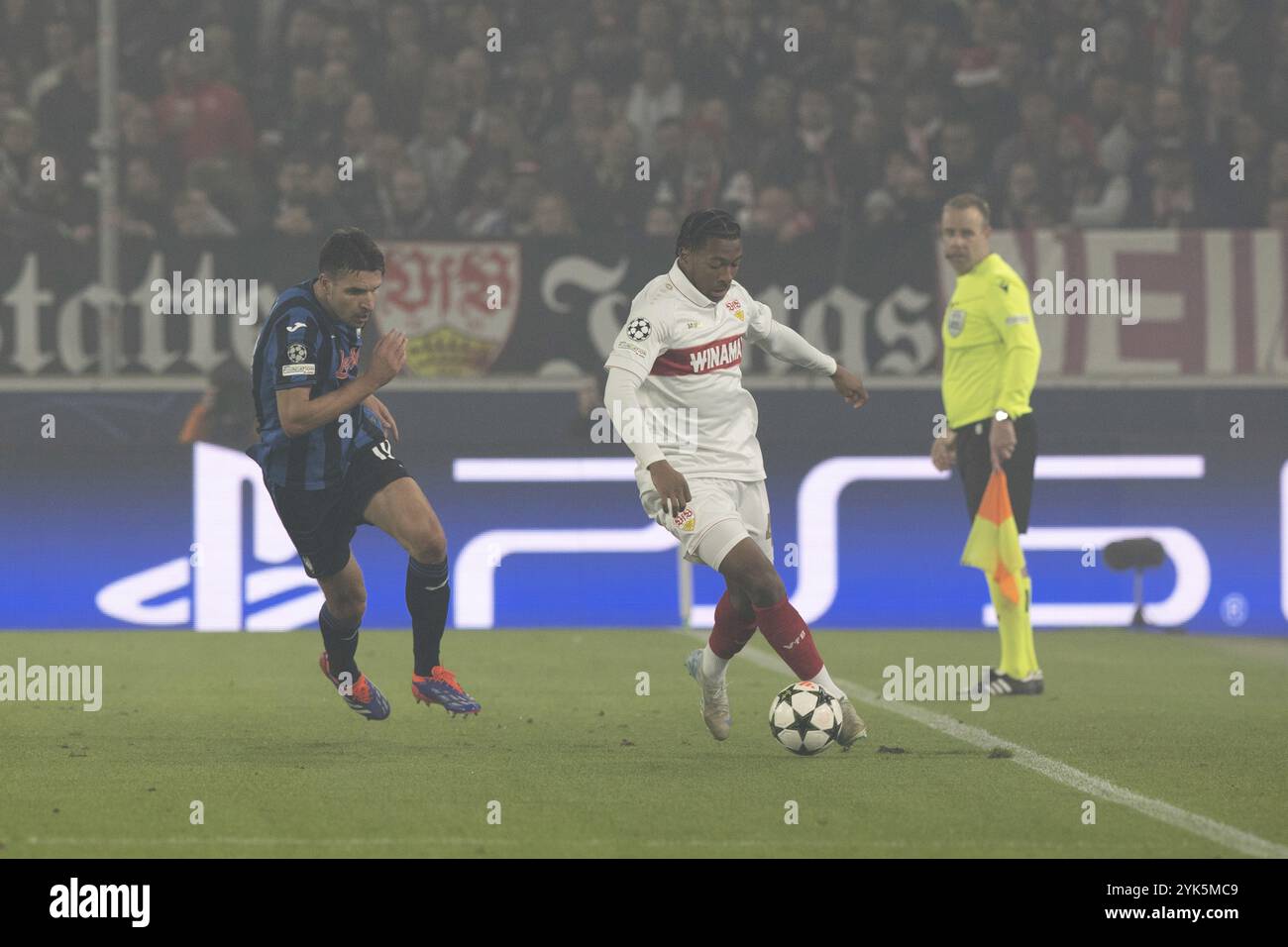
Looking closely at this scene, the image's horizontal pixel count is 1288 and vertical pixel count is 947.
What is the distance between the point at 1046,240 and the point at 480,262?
134 inches

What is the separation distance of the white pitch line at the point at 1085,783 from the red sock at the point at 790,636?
2.32 feet

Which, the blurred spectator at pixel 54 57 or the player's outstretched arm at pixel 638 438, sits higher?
the blurred spectator at pixel 54 57

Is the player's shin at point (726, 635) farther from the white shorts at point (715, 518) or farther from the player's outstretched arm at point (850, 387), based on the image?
the player's outstretched arm at point (850, 387)

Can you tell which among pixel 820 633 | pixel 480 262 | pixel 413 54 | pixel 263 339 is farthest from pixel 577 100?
pixel 263 339

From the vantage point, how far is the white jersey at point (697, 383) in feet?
23.6

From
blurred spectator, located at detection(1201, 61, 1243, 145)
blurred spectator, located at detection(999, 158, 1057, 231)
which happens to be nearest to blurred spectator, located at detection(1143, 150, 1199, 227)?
blurred spectator, located at detection(1201, 61, 1243, 145)

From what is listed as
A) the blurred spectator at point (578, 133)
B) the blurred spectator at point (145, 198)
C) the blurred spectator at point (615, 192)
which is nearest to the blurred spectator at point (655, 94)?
Answer: the blurred spectator at point (578, 133)

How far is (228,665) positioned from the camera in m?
10.2

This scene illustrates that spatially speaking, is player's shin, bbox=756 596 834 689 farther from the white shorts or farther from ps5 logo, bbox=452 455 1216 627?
ps5 logo, bbox=452 455 1216 627

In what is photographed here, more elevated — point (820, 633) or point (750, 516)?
point (750, 516)

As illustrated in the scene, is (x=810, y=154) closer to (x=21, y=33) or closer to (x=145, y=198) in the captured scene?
(x=145, y=198)

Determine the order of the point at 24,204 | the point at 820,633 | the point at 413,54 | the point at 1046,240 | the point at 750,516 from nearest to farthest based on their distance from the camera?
the point at 750,516 < the point at 820,633 < the point at 1046,240 < the point at 24,204 < the point at 413,54

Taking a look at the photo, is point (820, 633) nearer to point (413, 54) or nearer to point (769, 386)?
point (769, 386)

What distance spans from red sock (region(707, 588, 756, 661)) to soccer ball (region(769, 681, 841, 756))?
0.40 m
